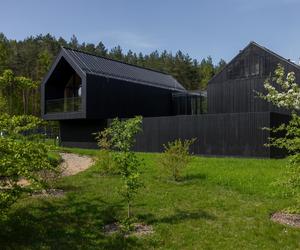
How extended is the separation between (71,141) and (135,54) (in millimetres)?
68850

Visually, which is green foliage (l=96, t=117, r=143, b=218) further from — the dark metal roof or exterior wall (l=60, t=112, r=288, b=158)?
the dark metal roof

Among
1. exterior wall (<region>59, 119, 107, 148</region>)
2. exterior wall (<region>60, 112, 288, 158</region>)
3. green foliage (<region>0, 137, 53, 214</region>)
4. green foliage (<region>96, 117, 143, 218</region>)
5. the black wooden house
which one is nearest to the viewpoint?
green foliage (<region>0, 137, 53, 214</region>)

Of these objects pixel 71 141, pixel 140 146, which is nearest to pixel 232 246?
pixel 140 146

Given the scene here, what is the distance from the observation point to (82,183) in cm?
1290

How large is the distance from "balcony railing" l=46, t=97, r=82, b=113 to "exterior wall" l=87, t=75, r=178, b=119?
4.15 feet

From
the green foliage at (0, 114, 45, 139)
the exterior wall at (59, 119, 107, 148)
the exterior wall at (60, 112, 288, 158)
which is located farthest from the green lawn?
the exterior wall at (59, 119, 107, 148)

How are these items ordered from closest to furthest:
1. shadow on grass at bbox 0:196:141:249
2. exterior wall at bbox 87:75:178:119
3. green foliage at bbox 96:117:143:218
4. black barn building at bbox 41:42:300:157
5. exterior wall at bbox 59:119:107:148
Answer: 1. shadow on grass at bbox 0:196:141:249
2. green foliage at bbox 96:117:143:218
3. black barn building at bbox 41:42:300:157
4. exterior wall at bbox 87:75:178:119
5. exterior wall at bbox 59:119:107:148

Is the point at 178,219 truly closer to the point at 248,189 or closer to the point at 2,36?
the point at 248,189

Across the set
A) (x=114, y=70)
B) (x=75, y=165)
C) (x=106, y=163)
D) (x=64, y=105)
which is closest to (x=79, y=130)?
(x=64, y=105)

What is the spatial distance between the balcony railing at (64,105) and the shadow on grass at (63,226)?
18.4 m

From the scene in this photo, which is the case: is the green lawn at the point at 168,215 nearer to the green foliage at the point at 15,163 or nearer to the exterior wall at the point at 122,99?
the green foliage at the point at 15,163

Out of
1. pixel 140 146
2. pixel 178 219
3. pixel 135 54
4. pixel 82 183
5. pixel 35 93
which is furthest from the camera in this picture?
pixel 135 54

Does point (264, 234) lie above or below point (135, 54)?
below

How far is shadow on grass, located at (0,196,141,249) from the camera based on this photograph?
7324 mm
